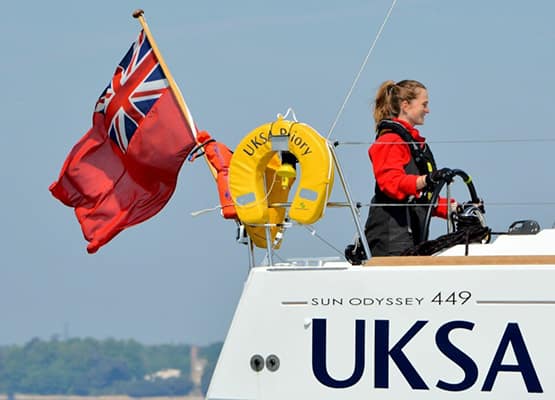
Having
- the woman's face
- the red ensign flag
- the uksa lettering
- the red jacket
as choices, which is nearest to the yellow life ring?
the red jacket

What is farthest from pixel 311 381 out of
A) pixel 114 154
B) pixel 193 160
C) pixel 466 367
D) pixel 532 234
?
pixel 114 154

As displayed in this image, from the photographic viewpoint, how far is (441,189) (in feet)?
34.4

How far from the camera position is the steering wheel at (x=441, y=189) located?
10.4 metres

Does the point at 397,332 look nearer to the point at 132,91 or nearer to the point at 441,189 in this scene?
the point at 441,189

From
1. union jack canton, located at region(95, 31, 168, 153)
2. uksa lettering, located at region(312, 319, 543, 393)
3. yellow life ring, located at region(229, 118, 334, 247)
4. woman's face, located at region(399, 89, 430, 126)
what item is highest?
union jack canton, located at region(95, 31, 168, 153)

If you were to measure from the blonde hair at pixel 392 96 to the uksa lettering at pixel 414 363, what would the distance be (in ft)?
5.29

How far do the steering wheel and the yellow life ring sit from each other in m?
0.70

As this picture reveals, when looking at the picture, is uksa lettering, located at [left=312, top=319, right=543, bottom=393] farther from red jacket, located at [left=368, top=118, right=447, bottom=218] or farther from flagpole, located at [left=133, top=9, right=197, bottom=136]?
flagpole, located at [left=133, top=9, right=197, bottom=136]

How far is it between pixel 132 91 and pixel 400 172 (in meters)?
2.74

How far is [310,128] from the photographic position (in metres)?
10.1

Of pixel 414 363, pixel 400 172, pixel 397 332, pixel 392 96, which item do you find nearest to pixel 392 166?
pixel 400 172

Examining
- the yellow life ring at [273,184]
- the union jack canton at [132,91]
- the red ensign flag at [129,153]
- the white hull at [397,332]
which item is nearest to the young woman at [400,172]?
the yellow life ring at [273,184]

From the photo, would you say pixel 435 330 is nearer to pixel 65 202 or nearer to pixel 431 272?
pixel 431 272

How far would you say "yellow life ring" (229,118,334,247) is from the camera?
32.8ft
